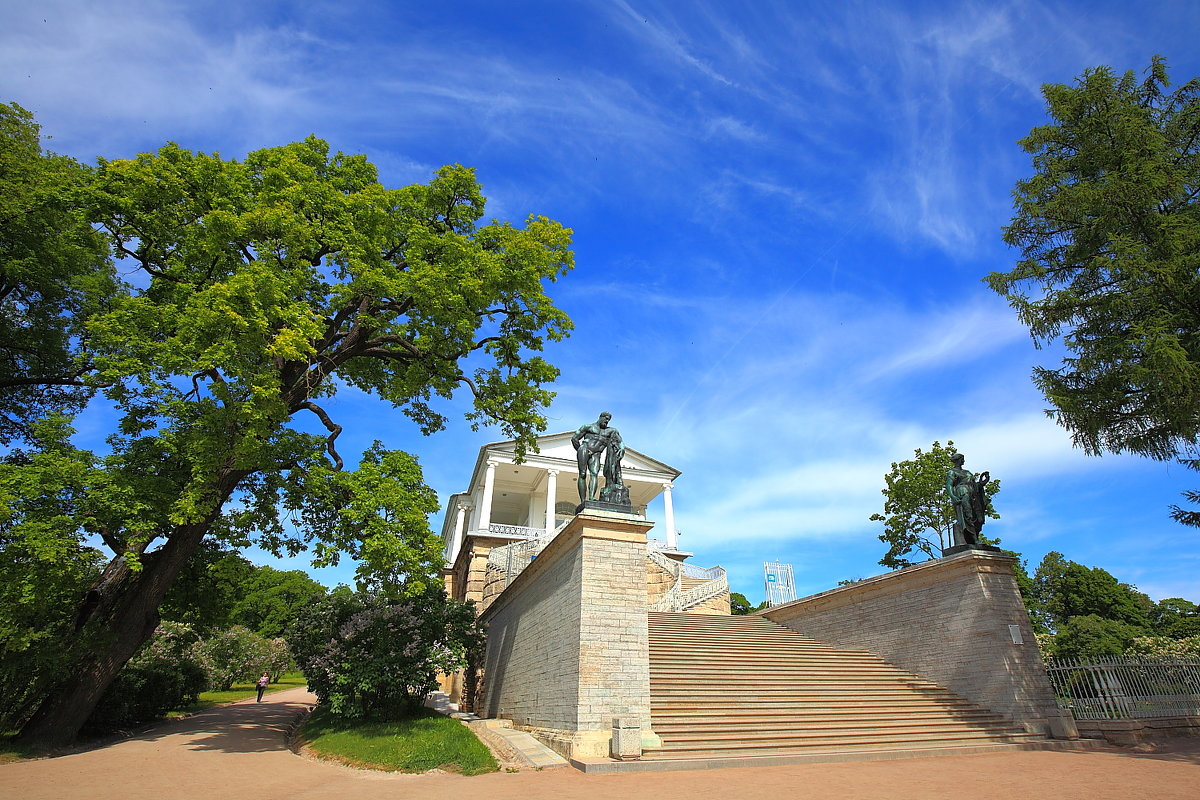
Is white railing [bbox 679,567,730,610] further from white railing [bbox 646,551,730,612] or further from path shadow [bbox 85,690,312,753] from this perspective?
path shadow [bbox 85,690,312,753]

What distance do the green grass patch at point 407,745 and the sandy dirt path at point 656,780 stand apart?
0.35 meters

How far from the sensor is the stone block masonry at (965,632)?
34.7 feet

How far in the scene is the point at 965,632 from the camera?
1148 cm

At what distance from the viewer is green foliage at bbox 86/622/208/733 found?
1237 cm

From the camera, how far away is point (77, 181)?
1177cm

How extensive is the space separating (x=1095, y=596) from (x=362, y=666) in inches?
1627

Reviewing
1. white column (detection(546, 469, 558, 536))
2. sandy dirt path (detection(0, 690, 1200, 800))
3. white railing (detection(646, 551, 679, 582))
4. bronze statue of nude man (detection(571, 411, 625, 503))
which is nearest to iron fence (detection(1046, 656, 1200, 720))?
sandy dirt path (detection(0, 690, 1200, 800))

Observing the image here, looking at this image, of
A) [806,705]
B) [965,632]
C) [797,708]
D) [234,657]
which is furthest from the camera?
[234,657]

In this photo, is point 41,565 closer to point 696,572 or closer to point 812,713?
point 812,713

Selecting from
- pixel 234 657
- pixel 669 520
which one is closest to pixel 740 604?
pixel 669 520

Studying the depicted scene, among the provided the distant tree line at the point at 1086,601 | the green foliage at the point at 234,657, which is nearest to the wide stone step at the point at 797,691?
the distant tree line at the point at 1086,601

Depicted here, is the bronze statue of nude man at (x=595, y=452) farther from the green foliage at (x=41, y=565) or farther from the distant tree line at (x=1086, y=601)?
the distant tree line at (x=1086, y=601)

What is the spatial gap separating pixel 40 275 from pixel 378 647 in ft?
34.6

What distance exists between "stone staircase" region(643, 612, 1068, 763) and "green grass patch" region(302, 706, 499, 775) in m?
2.62
